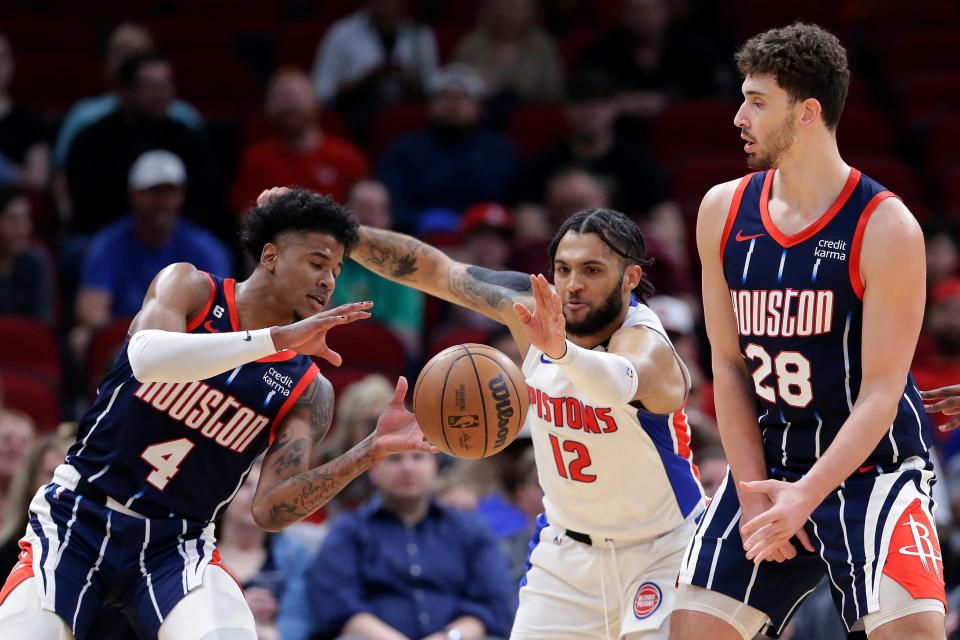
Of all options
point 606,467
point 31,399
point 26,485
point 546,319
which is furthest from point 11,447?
point 546,319

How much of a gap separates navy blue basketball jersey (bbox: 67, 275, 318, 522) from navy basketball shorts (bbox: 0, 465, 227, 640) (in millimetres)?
88

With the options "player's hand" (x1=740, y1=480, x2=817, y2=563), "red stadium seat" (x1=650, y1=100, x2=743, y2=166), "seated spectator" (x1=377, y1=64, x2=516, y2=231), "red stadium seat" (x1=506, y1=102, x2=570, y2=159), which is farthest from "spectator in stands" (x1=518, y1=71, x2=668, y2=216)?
"player's hand" (x1=740, y1=480, x2=817, y2=563)

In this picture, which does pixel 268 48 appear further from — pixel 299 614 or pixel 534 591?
pixel 534 591

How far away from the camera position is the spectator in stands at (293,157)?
1059 centimetres

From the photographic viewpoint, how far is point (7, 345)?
9250mm

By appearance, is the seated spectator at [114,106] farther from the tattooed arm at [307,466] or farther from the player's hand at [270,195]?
the tattooed arm at [307,466]

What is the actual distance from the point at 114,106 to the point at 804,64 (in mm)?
7267

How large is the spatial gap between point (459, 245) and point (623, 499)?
4.87 metres

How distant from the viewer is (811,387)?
15.5 feet

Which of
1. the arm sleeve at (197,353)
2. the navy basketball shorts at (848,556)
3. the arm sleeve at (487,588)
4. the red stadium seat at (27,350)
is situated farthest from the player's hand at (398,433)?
the red stadium seat at (27,350)

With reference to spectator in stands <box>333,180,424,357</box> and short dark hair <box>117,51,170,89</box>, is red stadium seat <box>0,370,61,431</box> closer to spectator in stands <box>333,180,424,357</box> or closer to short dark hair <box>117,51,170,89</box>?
spectator in stands <box>333,180,424,357</box>

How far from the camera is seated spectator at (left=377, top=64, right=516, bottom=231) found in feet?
36.0

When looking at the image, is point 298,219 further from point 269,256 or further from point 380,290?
point 380,290

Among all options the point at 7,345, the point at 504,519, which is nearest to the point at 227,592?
the point at 504,519
